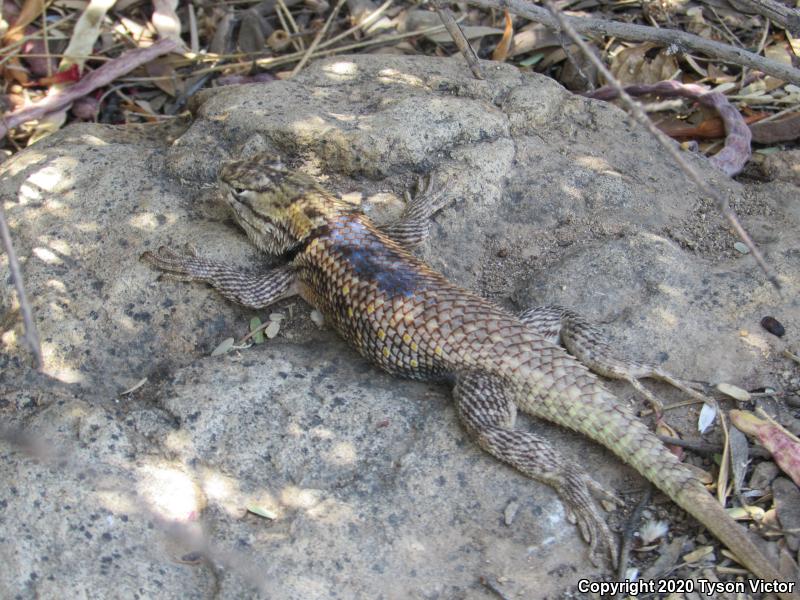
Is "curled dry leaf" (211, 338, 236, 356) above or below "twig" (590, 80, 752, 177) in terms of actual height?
below

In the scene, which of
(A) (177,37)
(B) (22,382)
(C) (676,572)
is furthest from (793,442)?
(A) (177,37)

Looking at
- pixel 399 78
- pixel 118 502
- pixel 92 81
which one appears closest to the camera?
pixel 118 502

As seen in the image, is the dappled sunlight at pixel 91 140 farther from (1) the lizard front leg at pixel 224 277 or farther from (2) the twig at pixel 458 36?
(2) the twig at pixel 458 36

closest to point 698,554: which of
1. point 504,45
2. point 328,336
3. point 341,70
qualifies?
point 328,336

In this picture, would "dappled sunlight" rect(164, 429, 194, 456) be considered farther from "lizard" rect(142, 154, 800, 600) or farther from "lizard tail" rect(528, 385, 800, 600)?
"lizard tail" rect(528, 385, 800, 600)

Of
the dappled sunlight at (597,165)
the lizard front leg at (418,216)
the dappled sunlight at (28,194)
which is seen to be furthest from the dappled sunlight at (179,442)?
the dappled sunlight at (597,165)

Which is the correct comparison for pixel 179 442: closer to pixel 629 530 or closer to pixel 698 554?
pixel 629 530

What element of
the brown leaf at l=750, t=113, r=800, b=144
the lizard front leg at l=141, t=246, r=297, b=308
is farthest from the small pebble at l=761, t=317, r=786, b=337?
the lizard front leg at l=141, t=246, r=297, b=308
